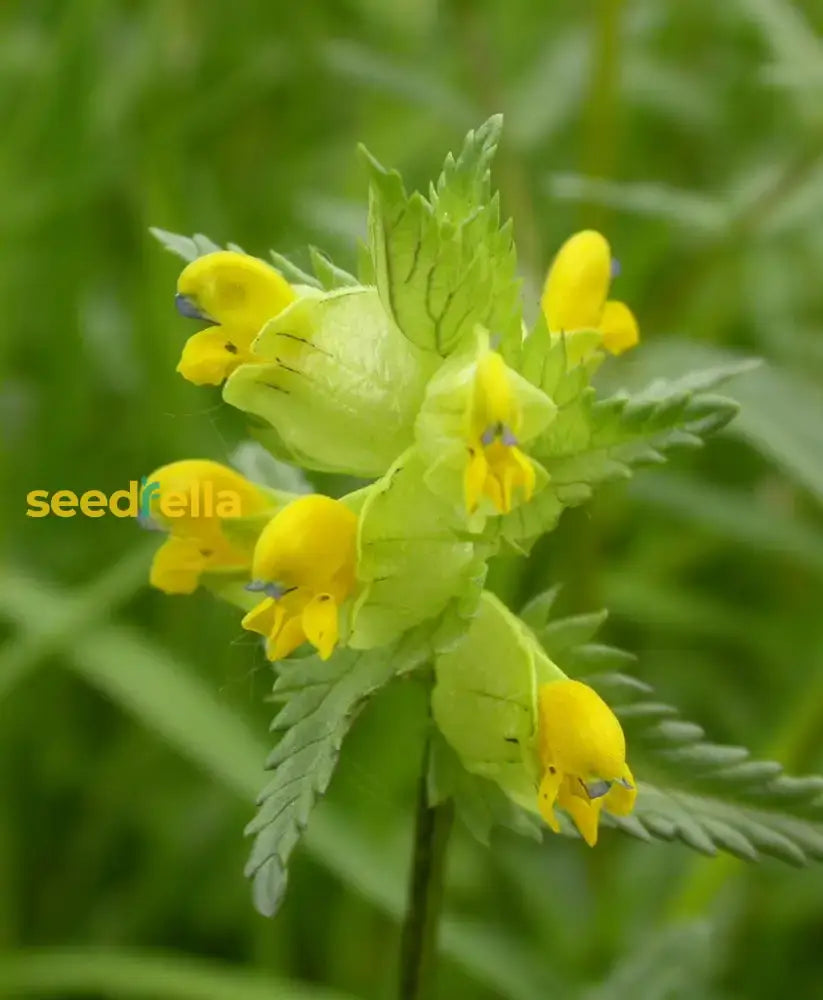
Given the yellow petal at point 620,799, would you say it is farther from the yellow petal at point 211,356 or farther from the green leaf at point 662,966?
the green leaf at point 662,966

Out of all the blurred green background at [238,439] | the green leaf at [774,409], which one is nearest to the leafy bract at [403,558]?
the blurred green background at [238,439]

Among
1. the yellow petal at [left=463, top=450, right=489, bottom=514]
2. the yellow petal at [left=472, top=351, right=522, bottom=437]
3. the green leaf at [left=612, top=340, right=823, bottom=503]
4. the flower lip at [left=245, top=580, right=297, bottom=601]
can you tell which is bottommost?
the flower lip at [left=245, top=580, right=297, bottom=601]

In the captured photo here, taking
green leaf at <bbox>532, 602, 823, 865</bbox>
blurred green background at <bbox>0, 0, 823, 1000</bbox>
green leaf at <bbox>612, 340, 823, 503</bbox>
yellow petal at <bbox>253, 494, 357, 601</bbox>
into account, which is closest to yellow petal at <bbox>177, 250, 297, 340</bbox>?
yellow petal at <bbox>253, 494, 357, 601</bbox>

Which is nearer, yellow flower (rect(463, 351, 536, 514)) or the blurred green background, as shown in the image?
yellow flower (rect(463, 351, 536, 514))

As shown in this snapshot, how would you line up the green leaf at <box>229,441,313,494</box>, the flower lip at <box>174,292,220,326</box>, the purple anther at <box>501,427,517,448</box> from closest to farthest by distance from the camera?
the purple anther at <box>501,427,517,448</box>, the flower lip at <box>174,292,220,326</box>, the green leaf at <box>229,441,313,494</box>

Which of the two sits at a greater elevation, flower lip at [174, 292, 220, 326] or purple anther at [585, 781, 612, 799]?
flower lip at [174, 292, 220, 326]

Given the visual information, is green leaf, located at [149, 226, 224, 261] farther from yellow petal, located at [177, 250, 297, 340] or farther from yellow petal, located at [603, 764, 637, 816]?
yellow petal, located at [603, 764, 637, 816]

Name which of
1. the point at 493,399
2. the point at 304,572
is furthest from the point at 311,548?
the point at 493,399
